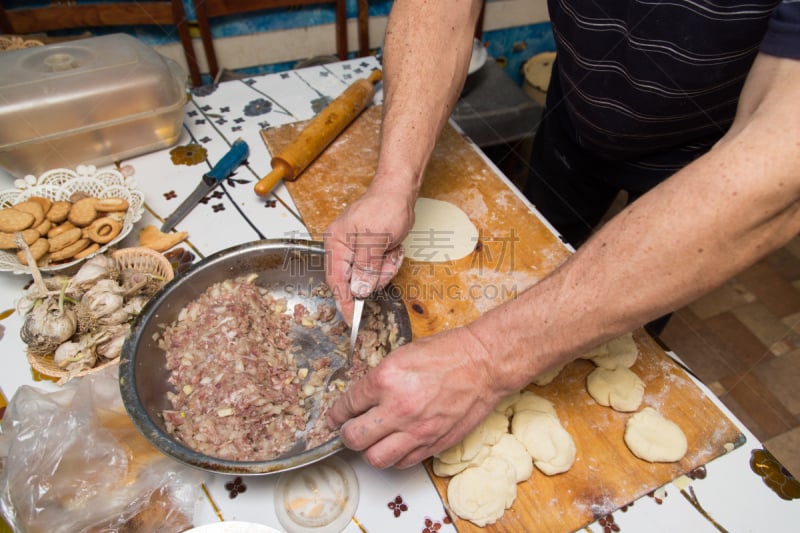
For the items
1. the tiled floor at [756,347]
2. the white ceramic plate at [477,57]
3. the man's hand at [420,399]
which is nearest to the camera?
the man's hand at [420,399]

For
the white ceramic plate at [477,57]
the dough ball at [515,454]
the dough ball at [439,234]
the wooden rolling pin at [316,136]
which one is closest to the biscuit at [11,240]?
the wooden rolling pin at [316,136]

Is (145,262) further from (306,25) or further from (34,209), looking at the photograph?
(306,25)

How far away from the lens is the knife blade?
1544 mm

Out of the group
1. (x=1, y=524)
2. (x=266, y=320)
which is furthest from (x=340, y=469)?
(x=1, y=524)

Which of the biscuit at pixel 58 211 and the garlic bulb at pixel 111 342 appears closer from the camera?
the garlic bulb at pixel 111 342

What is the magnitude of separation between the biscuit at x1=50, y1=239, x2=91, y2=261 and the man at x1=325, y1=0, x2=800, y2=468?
27.0 inches

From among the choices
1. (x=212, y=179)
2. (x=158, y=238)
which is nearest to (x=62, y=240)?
(x=158, y=238)

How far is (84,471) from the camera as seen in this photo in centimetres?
100

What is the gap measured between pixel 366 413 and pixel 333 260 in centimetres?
43

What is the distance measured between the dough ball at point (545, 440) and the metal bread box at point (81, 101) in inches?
57.8

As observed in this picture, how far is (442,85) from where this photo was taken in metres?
1.44

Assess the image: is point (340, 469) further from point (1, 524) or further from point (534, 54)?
point (534, 54)

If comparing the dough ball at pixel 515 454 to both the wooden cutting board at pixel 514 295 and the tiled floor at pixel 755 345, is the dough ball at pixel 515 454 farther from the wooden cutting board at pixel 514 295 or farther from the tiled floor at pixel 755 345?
the tiled floor at pixel 755 345

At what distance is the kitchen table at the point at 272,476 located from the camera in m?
1.04
